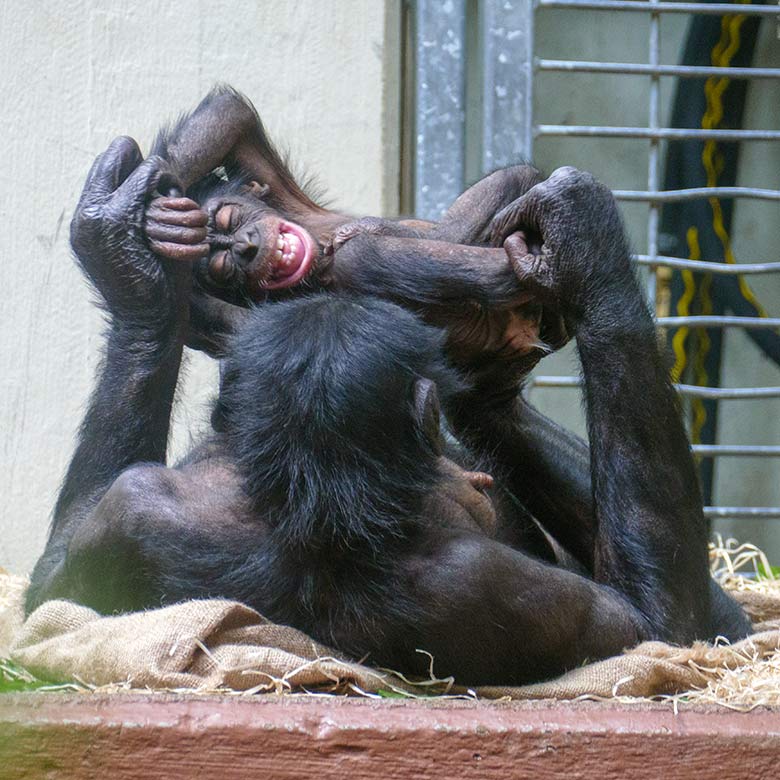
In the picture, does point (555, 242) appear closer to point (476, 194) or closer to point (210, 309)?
point (476, 194)

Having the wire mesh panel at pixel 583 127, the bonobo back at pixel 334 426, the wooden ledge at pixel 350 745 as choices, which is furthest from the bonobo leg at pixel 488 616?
the wire mesh panel at pixel 583 127

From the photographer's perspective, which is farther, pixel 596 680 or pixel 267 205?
pixel 267 205

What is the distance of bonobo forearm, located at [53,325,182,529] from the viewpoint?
7.90 feet

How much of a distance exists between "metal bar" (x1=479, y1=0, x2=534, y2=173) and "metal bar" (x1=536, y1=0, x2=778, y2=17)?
0.19 m

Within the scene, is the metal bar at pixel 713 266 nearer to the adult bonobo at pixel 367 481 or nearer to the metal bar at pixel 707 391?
the metal bar at pixel 707 391

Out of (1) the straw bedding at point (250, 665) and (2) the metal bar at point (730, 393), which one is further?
(2) the metal bar at point (730, 393)

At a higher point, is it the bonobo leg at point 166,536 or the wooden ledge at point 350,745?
the bonobo leg at point 166,536

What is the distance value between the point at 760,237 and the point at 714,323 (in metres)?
0.87

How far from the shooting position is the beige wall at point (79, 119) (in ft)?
12.9

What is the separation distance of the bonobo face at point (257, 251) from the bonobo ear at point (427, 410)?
0.53 meters

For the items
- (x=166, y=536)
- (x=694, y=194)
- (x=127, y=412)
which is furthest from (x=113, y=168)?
(x=694, y=194)

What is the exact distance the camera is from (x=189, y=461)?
2447 millimetres

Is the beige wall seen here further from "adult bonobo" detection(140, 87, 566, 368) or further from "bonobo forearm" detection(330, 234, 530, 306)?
"bonobo forearm" detection(330, 234, 530, 306)

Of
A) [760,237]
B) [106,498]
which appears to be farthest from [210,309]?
[760,237]
